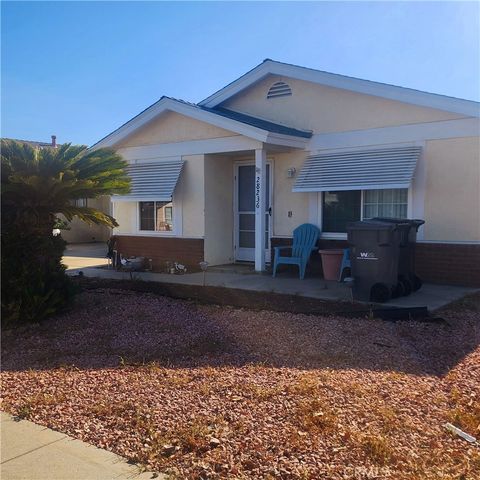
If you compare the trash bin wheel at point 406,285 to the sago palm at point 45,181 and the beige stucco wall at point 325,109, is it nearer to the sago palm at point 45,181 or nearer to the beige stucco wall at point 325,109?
the beige stucco wall at point 325,109

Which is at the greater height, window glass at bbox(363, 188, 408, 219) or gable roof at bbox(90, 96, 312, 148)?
gable roof at bbox(90, 96, 312, 148)

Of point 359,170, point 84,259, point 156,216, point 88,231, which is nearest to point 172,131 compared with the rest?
point 156,216

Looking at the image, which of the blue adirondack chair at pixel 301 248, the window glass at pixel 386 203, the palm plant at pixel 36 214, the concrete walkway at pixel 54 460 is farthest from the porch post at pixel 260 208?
the concrete walkway at pixel 54 460

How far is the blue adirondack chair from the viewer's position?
35.5 feet

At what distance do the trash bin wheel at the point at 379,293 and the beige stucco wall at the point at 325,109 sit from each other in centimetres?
364

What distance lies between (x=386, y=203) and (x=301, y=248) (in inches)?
76.2

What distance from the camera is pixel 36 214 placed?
7.18m

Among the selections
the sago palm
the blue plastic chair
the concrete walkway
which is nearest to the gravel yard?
the concrete walkway

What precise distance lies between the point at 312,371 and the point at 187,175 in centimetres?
797

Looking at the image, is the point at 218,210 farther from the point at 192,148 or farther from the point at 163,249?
the point at 163,249

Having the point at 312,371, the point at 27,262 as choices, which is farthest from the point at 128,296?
the point at 312,371

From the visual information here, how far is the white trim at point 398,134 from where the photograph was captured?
30.9ft

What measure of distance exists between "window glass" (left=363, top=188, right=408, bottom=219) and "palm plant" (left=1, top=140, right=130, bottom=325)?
5.37 metres

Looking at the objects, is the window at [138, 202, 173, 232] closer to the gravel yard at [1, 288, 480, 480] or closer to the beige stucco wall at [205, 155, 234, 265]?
the beige stucco wall at [205, 155, 234, 265]
